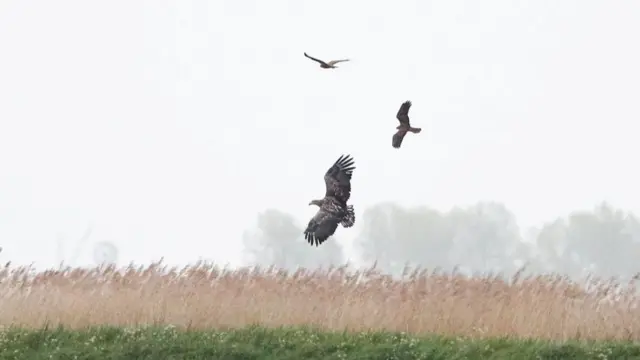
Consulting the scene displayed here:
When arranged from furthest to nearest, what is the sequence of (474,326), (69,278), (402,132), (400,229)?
(400,229) < (69,278) < (474,326) < (402,132)

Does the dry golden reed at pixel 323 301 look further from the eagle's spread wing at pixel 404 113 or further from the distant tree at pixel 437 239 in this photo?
the distant tree at pixel 437 239

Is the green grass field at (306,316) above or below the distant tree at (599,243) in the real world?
below

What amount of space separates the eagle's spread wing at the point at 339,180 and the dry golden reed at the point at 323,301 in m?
2.95

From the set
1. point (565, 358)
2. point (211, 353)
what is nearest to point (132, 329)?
point (211, 353)

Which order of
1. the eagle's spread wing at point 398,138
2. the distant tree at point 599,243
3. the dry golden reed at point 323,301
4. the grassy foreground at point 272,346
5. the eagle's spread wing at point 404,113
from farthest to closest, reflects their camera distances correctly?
the distant tree at point 599,243 < the dry golden reed at point 323,301 < the grassy foreground at point 272,346 < the eagle's spread wing at point 404,113 < the eagle's spread wing at point 398,138

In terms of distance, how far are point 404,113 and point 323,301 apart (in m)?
4.40

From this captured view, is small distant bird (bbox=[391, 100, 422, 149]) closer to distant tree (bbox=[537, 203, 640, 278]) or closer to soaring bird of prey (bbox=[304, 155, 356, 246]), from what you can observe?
soaring bird of prey (bbox=[304, 155, 356, 246])

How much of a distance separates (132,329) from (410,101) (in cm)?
473

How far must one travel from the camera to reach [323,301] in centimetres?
1430

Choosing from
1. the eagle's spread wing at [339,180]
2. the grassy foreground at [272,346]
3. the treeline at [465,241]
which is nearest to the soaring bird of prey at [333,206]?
the eagle's spread wing at [339,180]

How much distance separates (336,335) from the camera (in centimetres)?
1245

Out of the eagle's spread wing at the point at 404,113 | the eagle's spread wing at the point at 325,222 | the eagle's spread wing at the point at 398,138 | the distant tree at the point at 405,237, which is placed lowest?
the eagle's spread wing at the point at 325,222

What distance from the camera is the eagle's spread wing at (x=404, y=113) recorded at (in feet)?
35.3

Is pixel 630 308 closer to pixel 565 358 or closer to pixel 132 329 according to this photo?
pixel 565 358
